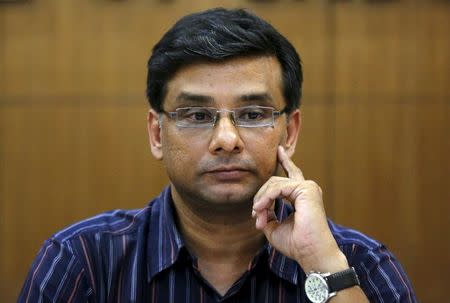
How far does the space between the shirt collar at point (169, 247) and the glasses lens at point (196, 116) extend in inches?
12.3

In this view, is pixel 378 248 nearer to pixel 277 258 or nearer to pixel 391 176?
pixel 277 258

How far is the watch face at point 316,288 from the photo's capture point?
214 cm

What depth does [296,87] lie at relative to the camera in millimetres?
2508

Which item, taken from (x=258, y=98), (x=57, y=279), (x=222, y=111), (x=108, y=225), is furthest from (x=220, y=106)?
(x=57, y=279)

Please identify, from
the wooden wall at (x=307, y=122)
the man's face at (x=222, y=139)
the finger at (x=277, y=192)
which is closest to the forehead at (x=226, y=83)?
the man's face at (x=222, y=139)

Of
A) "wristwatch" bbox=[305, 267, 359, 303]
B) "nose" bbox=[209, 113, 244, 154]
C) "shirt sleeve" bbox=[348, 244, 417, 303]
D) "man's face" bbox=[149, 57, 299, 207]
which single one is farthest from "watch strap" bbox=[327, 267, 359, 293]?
"nose" bbox=[209, 113, 244, 154]

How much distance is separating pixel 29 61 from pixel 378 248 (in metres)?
3.60

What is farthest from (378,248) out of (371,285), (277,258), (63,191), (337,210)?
(63,191)

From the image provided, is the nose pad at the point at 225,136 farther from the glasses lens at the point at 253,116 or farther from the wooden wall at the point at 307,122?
the wooden wall at the point at 307,122

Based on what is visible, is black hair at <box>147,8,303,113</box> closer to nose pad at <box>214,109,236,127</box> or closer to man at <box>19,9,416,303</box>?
man at <box>19,9,416,303</box>

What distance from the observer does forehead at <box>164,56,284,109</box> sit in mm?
2285

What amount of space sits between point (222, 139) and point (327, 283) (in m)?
0.49

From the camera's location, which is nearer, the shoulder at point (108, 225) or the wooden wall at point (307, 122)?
the shoulder at point (108, 225)

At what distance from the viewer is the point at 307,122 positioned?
5.38 meters
